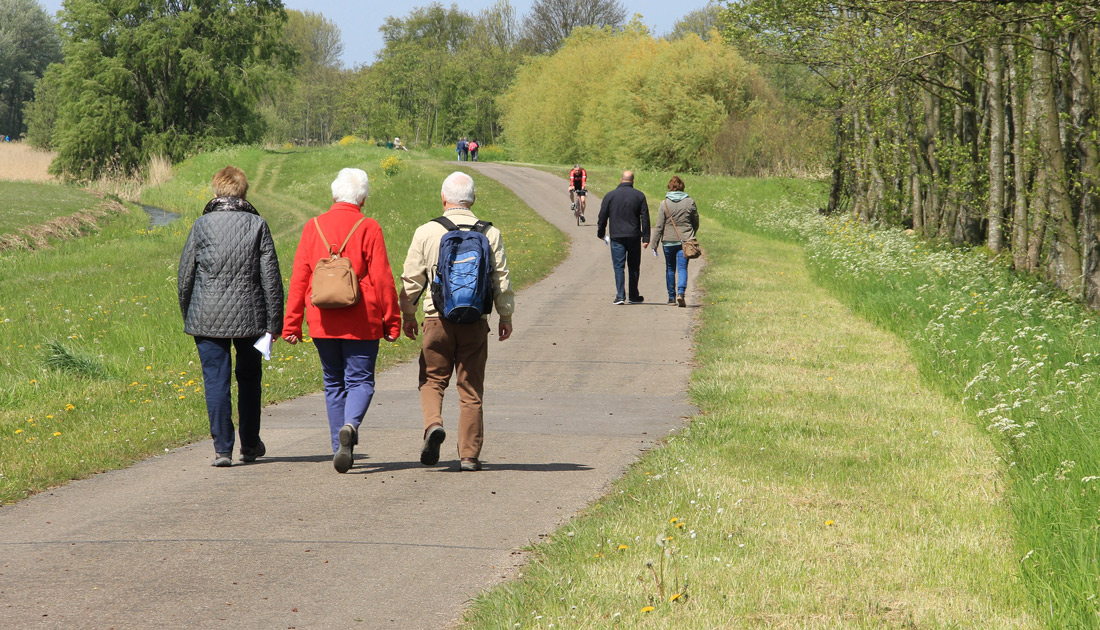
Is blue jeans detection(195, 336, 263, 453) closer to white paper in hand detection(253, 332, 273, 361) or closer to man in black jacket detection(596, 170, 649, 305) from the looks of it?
white paper in hand detection(253, 332, 273, 361)

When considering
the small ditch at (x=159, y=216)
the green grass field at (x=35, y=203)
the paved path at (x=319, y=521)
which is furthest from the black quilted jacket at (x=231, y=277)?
the small ditch at (x=159, y=216)

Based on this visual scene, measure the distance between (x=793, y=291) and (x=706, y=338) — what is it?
5.60 m

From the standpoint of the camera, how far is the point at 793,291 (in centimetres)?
1795

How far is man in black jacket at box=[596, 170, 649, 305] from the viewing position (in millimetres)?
16094

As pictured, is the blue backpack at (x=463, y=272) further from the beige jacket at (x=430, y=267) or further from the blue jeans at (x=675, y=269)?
the blue jeans at (x=675, y=269)

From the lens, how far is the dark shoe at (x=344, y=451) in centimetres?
651

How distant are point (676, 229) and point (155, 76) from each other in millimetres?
51615

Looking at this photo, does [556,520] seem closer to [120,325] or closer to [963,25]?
[120,325]

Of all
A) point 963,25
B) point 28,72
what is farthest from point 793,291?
point 28,72

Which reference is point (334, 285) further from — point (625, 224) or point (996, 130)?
point (996, 130)

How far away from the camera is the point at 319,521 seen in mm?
5566

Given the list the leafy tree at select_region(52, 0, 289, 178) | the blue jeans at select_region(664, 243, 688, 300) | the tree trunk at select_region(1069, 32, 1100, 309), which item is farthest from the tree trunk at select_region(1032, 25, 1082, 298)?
the leafy tree at select_region(52, 0, 289, 178)

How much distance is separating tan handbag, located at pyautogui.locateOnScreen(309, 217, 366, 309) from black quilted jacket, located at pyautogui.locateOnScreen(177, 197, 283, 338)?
46 cm

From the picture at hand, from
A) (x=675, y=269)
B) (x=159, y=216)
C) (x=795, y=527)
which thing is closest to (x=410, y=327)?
(x=795, y=527)
